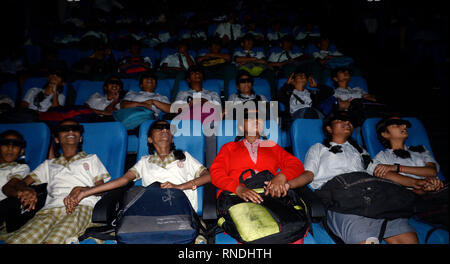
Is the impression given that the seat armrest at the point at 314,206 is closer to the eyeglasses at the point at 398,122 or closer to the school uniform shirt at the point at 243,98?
the eyeglasses at the point at 398,122

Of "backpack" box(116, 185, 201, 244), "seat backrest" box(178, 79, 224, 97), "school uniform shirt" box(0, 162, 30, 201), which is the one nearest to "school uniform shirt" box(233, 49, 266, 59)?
"seat backrest" box(178, 79, 224, 97)

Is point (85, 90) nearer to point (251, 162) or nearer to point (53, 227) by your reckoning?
point (53, 227)

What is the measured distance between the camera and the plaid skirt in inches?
52.5

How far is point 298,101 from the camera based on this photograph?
2.77m

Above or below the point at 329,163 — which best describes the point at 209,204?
below

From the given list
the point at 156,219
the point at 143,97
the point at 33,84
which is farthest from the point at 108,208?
the point at 33,84

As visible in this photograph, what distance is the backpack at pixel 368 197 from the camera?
138 cm

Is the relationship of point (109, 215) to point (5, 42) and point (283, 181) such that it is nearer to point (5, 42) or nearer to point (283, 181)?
point (283, 181)

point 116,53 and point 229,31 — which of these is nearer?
point 116,53

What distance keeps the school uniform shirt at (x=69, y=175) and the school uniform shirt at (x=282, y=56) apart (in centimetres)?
344

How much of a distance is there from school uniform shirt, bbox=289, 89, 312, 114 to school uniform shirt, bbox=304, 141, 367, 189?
965 mm

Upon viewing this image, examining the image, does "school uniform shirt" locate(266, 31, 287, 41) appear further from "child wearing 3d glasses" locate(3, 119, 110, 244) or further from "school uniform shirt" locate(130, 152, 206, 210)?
"child wearing 3d glasses" locate(3, 119, 110, 244)

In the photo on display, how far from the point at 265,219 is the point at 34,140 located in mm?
2076
